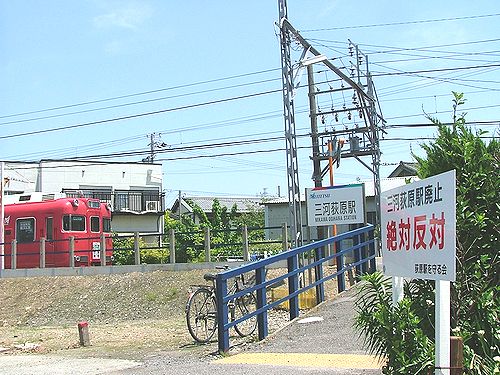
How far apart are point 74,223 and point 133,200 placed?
71.1 feet

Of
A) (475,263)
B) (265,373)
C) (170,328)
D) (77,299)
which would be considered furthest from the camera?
(77,299)

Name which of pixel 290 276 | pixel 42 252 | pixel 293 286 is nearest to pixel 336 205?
pixel 293 286

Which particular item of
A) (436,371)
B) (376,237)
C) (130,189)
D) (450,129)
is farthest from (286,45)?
(130,189)

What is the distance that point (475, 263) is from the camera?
498 centimetres

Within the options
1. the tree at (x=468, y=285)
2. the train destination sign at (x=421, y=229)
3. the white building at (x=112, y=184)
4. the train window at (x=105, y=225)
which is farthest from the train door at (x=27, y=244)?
the tree at (x=468, y=285)

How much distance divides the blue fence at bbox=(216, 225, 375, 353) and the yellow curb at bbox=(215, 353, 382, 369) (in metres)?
0.52

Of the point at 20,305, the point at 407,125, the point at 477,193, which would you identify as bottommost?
the point at 20,305

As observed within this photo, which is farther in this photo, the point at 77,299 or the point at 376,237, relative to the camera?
the point at 77,299

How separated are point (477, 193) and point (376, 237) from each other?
388 inches

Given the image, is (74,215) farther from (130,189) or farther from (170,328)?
(130,189)

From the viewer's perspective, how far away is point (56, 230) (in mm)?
26625

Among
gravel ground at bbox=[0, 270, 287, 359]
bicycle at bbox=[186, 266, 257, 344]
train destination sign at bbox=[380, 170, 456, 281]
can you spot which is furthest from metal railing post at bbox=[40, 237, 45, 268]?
train destination sign at bbox=[380, 170, 456, 281]

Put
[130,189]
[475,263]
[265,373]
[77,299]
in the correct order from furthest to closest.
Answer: [130,189] < [77,299] < [265,373] < [475,263]

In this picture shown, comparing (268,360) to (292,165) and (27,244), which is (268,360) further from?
(27,244)
